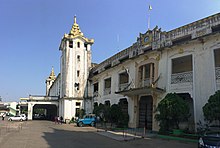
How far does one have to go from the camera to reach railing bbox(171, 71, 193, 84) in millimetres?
17623

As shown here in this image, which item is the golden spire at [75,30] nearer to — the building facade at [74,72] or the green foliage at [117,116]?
the building facade at [74,72]

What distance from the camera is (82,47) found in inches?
1596

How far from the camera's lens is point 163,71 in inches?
780

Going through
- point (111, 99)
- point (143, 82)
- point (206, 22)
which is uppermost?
point (206, 22)

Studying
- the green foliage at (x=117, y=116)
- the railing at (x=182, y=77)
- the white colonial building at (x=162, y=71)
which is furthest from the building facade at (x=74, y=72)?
the railing at (x=182, y=77)

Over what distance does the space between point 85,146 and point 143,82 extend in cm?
1104

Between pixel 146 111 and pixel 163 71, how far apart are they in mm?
5207

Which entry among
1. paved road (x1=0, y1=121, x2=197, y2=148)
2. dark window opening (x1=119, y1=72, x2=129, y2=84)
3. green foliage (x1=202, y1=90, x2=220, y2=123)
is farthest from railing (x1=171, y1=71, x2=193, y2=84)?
dark window opening (x1=119, y1=72, x2=129, y2=84)

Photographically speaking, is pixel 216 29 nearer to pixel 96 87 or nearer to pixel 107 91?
pixel 107 91

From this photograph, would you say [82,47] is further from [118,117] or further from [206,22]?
[206,22]

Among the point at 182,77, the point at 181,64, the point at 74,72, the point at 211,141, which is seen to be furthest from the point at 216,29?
the point at 74,72

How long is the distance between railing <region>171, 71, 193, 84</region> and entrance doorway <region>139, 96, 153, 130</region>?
437cm

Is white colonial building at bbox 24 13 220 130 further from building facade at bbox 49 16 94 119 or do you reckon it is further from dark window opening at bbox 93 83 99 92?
building facade at bbox 49 16 94 119

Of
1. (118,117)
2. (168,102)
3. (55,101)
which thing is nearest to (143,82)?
(118,117)
